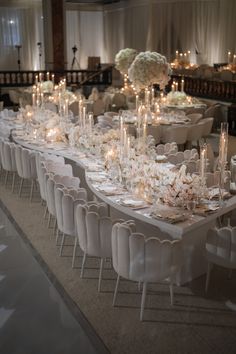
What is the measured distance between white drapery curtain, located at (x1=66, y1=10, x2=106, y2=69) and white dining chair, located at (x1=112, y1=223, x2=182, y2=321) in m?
18.2

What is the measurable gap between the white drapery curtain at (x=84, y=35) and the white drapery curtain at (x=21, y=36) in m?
1.45

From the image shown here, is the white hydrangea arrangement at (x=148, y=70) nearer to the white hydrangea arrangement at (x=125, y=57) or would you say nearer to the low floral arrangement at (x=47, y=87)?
the white hydrangea arrangement at (x=125, y=57)


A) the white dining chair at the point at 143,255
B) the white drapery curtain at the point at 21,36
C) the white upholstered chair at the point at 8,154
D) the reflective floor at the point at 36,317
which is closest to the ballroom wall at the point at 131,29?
the white drapery curtain at the point at 21,36

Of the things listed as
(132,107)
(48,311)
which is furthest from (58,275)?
(132,107)

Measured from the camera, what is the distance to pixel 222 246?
4.30 meters

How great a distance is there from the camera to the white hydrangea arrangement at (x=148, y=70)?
27.9 ft

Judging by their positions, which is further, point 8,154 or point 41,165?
point 8,154

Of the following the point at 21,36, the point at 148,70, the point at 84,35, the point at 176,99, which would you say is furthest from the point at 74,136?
the point at 84,35

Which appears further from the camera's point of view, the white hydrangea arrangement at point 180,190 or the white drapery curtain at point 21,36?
the white drapery curtain at point 21,36

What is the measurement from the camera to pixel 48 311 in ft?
14.2

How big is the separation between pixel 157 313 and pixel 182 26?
1597 centimetres

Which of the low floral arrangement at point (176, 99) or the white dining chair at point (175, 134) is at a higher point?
the low floral arrangement at point (176, 99)

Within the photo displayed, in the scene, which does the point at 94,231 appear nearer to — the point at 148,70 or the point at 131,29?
the point at 148,70

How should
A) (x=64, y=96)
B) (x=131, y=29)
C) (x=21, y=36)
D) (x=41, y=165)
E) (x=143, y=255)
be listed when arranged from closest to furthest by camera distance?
1. (x=143, y=255)
2. (x=41, y=165)
3. (x=64, y=96)
4. (x=131, y=29)
5. (x=21, y=36)
